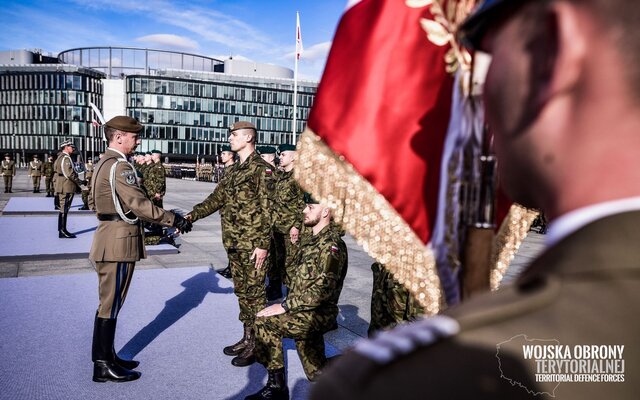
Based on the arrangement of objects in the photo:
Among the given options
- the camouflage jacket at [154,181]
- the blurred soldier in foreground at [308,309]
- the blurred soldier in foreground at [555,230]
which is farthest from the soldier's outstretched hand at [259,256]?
the camouflage jacket at [154,181]

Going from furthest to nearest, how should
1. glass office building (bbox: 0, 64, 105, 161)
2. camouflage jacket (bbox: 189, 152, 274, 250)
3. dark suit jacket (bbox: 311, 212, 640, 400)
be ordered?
glass office building (bbox: 0, 64, 105, 161)
camouflage jacket (bbox: 189, 152, 274, 250)
dark suit jacket (bbox: 311, 212, 640, 400)

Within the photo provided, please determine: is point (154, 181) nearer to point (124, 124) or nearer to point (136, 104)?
point (124, 124)

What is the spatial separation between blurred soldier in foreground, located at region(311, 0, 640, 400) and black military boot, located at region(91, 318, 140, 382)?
399 cm

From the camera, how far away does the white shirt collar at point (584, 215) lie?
21.5 inches

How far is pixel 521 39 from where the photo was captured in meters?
0.61

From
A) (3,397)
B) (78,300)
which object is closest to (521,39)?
(3,397)

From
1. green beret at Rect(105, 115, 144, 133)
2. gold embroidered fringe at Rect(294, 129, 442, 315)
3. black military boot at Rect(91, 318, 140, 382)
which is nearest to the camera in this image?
gold embroidered fringe at Rect(294, 129, 442, 315)

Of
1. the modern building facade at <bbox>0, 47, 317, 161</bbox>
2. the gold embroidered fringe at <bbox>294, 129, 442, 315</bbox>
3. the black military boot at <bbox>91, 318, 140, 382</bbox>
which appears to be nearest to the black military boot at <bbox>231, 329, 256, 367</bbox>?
the black military boot at <bbox>91, 318, 140, 382</bbox>

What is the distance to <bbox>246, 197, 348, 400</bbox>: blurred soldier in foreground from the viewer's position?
134 inches

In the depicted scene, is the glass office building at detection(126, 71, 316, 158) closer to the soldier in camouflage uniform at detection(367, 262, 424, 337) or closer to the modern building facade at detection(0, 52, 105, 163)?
the modern building facade at detection(0, 52, 105, 163)

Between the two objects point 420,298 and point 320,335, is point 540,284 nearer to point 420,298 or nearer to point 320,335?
point 420,298

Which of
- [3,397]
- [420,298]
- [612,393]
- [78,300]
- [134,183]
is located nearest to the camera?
[612,393]

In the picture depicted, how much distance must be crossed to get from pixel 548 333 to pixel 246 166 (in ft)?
15.0

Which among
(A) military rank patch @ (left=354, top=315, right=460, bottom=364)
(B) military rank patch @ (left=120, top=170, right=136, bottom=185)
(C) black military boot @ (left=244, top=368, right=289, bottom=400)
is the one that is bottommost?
(C) black military boot @ (left=244, top=368, right=289, bottom=400)
